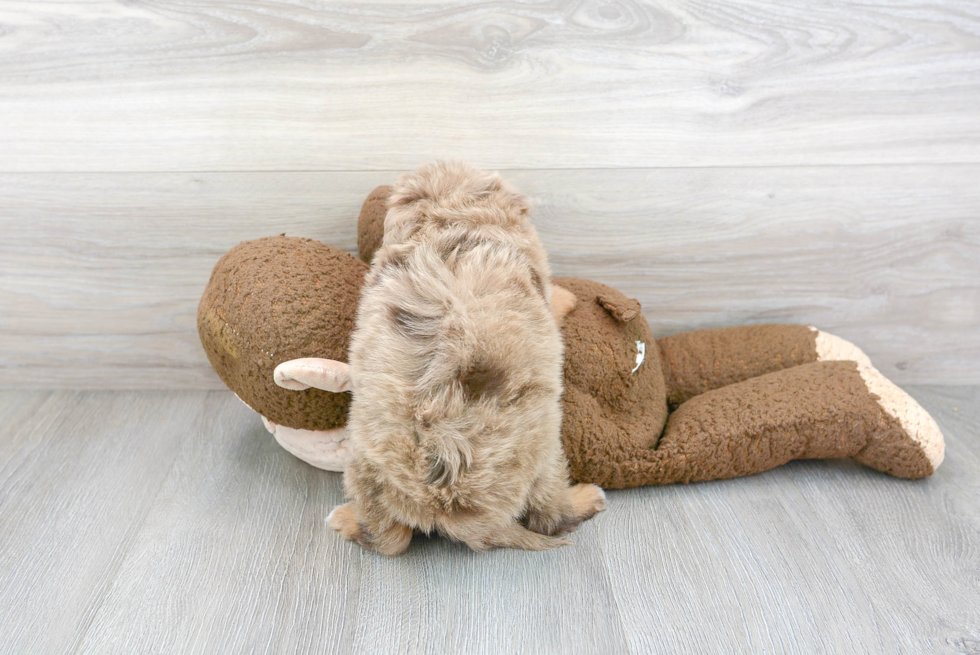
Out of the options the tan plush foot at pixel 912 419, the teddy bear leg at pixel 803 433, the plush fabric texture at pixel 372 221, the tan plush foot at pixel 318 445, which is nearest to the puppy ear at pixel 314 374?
the tan plush foot at pixel 318 445

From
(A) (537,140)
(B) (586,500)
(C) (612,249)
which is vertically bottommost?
(B) (586,500)

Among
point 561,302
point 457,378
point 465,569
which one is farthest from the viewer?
point 561,302

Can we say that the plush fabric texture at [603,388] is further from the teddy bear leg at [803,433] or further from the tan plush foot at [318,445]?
the tan plush foot at [318,445]

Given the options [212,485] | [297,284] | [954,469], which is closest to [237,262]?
[297,284]

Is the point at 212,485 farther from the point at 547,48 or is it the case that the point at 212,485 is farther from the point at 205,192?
the point at 547,48

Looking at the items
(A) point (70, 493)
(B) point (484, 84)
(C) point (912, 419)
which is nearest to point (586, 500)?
(C) point (912, 419)

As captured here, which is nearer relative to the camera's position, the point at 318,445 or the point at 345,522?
the point at 345,522

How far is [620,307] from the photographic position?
96 centimetres

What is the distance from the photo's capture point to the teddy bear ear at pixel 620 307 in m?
0.96

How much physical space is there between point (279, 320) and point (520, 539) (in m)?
0.43

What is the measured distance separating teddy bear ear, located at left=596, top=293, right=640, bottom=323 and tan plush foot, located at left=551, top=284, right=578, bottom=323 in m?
0.04

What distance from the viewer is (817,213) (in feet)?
3.73

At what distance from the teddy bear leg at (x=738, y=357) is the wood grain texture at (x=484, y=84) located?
307mm

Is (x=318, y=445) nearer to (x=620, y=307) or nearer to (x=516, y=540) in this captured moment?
(x=516, y=540)
